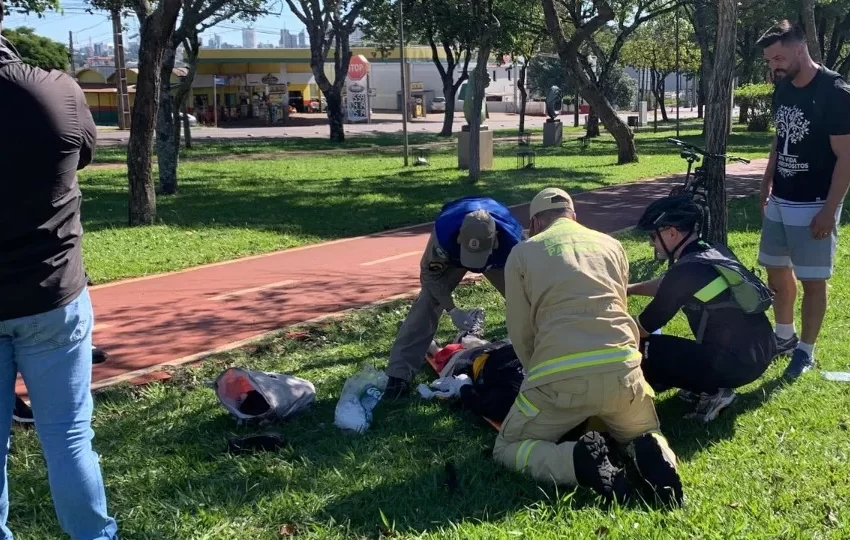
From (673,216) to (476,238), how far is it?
1052 mm

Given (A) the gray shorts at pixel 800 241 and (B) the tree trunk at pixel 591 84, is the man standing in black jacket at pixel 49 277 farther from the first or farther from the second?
(B) the tree trunk at pixel 591 84

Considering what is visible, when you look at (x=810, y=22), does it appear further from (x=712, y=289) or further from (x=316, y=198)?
(x=712, y=289)

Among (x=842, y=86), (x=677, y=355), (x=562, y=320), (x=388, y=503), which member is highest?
(x=842, y=86)

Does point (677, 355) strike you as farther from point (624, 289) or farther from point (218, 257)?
point (218, 257)

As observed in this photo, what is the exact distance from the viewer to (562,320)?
3652 mm

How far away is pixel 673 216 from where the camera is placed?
4496 mm

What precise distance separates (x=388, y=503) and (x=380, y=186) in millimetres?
12876

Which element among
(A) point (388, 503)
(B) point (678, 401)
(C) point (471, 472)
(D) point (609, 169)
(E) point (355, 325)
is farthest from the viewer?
(D) point (609, 169)

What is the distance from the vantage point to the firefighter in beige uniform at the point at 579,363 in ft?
11.9

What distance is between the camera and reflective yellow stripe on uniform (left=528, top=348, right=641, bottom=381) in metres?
3.62

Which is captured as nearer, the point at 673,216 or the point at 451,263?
the point at 673,216

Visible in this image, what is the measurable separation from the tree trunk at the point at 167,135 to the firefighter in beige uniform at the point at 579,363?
12.5 meters

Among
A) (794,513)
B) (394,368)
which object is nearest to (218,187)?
(394,368)

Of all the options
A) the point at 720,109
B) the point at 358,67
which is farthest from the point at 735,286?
the point at 358,67
